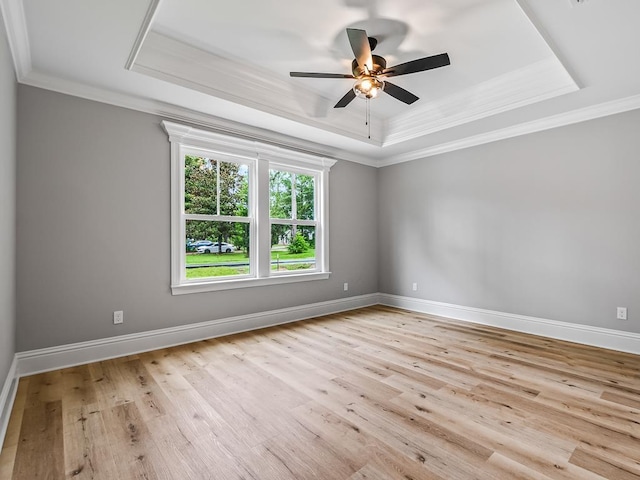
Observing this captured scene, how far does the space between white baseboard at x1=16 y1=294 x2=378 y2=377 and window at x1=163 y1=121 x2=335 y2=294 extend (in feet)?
1.43

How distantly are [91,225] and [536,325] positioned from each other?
508 cm

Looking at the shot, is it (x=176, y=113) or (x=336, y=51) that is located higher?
(x=336, y=51)

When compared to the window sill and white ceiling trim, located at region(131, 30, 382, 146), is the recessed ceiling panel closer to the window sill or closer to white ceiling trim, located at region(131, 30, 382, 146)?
white ceiling trim, located at region(131, 30, 382, 146)

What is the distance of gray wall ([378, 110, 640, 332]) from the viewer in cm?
346

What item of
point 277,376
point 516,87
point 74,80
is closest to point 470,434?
point 277,376

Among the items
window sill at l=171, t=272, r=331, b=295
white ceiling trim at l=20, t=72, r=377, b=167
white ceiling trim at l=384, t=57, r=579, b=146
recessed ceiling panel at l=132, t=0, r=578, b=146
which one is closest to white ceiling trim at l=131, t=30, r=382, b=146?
recessed ceiling panel at l=132, t=0, r=578, b=146

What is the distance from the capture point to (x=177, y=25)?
2.73 meters

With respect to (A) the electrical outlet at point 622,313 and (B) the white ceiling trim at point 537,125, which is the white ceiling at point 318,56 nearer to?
(B) the white ceiling trim at point 537,125

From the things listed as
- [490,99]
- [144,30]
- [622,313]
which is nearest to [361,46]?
[144,30]

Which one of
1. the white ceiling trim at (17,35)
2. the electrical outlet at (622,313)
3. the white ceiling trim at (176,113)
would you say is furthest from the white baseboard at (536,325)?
the white ceiling trim at (17,35)

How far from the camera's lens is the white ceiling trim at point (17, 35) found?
79.5 inches

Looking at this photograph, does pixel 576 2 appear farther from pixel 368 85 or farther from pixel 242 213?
pixel 242 213

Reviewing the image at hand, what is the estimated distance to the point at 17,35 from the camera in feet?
7.43

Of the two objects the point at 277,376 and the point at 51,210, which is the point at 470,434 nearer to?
the point at 277,376
